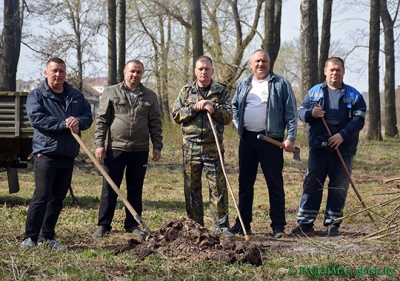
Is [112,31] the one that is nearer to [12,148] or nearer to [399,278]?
[12,148]

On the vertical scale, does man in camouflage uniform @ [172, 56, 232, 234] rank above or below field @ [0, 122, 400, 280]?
above

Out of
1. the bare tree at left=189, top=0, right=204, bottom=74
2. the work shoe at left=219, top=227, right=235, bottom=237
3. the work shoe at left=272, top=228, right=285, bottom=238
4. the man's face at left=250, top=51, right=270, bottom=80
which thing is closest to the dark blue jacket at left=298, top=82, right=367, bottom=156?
the man's face at left=250, top=51, right=270, bottom=80

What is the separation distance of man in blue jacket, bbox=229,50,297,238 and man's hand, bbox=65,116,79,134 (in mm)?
2008

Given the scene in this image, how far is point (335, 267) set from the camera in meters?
4.98

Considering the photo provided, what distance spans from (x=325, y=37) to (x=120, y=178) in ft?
57.0

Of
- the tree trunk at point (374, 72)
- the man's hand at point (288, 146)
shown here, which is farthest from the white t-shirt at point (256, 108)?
the tree trunk at point (374, 72)

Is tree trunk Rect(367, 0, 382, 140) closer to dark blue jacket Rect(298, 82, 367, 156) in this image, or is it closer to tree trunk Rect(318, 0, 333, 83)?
tree trunk Rect(318, 0, 333, 83)

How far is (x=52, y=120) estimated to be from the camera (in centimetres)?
609

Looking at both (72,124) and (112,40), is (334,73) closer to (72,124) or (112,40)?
(72,124)

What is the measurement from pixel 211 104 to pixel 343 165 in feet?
5.92

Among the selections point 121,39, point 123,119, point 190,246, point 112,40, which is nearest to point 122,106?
point 123,119

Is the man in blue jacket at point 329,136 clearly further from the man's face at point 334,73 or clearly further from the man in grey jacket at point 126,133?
the man in grey jacket at point 126,133

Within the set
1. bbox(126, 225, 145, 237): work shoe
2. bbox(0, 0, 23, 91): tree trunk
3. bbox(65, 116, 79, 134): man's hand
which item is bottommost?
bbox(126, 225, 145, 237): work shoe

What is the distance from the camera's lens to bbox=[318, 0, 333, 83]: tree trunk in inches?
891
